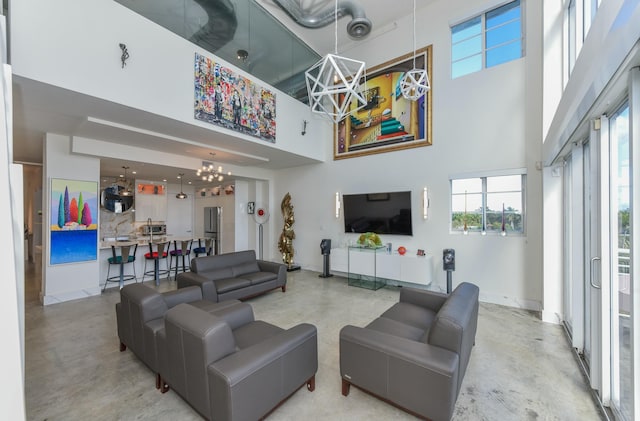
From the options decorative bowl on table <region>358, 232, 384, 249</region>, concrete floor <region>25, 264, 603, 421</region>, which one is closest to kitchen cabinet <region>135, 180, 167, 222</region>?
concrete floor <region>25, 264, 603, 421</region>

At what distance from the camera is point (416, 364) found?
1.80 metres

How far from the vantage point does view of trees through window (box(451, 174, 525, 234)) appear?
441 centimetres

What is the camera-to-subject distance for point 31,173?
7941 mm

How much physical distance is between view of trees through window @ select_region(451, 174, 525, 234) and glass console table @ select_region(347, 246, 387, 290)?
1.69 meters

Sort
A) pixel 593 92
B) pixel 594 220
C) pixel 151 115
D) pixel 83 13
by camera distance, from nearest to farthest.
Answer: pixel 593 92 → pixel 594 220 → pixel 83 13 → pixel 151 115

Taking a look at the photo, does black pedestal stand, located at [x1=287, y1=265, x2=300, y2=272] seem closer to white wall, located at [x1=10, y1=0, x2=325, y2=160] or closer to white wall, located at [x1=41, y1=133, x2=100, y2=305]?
white wall, located at [x1=41, y1=133, x2=100, y2=305]

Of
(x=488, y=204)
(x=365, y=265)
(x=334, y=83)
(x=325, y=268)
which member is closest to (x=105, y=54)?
(x=334, y=83)

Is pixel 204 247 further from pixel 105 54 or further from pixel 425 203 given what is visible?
pixel 425 203

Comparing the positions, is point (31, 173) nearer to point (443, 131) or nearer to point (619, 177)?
point (443, 131)

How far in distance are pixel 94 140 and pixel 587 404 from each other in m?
7.52

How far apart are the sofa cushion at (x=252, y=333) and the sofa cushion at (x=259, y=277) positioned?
6.54 ft

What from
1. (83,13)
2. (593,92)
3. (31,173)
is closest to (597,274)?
(593,92)

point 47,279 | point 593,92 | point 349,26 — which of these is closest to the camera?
point 593,92

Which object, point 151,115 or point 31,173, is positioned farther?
point 31,173
